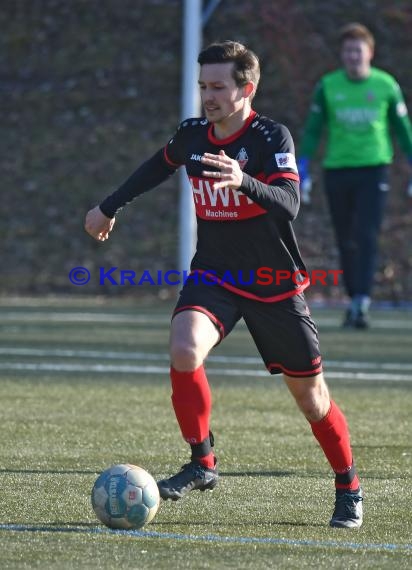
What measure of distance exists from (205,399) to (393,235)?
12551 mm

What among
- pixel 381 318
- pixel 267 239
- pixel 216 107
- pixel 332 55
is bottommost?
pixel 381 318

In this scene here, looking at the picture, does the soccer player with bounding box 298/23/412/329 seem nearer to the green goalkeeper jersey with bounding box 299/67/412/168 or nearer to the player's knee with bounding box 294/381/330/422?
the green goalkeeper jersey with bounding box 299/67/412/168

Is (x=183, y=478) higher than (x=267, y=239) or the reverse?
the reverse

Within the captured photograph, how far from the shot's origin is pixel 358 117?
12.6m

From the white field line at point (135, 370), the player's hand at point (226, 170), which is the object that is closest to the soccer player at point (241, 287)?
the player's hand at point (226, 170)

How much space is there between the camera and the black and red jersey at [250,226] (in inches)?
215

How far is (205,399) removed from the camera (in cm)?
552

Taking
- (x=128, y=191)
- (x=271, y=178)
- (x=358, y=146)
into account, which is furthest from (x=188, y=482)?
(x=358, y=146)

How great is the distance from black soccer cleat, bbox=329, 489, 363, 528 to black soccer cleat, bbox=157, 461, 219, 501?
1.73 ft

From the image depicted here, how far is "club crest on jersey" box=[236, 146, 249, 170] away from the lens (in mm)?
5516

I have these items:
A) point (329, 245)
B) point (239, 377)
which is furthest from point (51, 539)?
point (329, 245)

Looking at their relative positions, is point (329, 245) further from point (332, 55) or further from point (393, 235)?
point (332, 55)

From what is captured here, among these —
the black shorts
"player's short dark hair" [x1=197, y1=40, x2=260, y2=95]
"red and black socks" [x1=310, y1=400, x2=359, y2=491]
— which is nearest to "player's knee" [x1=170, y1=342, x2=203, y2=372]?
the black shorts

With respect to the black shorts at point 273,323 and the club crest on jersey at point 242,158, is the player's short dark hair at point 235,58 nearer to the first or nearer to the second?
the club crest on jersey at point 242,158
